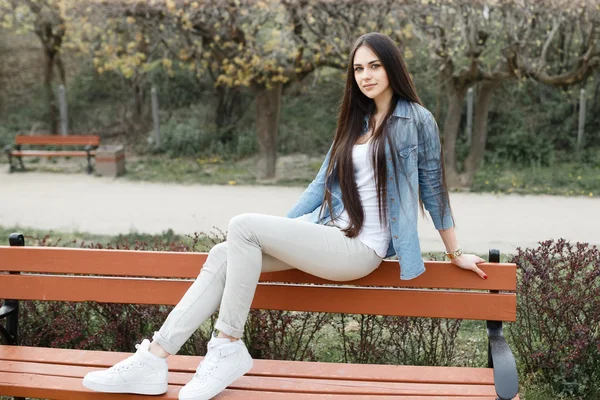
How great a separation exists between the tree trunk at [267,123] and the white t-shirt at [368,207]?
957cm

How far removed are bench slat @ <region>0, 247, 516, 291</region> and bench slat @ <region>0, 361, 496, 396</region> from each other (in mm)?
414

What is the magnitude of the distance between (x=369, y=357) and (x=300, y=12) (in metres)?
8.05

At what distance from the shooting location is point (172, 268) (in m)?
3.16

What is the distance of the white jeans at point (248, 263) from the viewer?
111 inches

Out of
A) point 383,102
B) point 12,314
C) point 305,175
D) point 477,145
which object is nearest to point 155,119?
point 305,175

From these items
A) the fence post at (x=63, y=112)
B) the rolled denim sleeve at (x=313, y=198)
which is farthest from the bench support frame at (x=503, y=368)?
the fence post at (x=63, y=112)

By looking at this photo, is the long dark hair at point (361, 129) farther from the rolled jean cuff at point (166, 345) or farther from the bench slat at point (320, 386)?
the rolled jean cuff at point (166, 345)

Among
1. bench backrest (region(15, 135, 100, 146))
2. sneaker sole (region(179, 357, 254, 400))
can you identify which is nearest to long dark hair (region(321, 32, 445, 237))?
sneaker sole (region(179, 357, 254, 400))

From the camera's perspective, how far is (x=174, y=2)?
454 inches

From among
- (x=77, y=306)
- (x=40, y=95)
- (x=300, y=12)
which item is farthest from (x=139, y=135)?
(x=77, y=306)

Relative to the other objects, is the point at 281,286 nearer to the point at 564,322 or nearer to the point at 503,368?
the point at 503,368

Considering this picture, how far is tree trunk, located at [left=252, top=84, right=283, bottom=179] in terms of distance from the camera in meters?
12.7

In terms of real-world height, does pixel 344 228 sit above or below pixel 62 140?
above

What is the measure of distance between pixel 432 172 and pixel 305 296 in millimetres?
725
